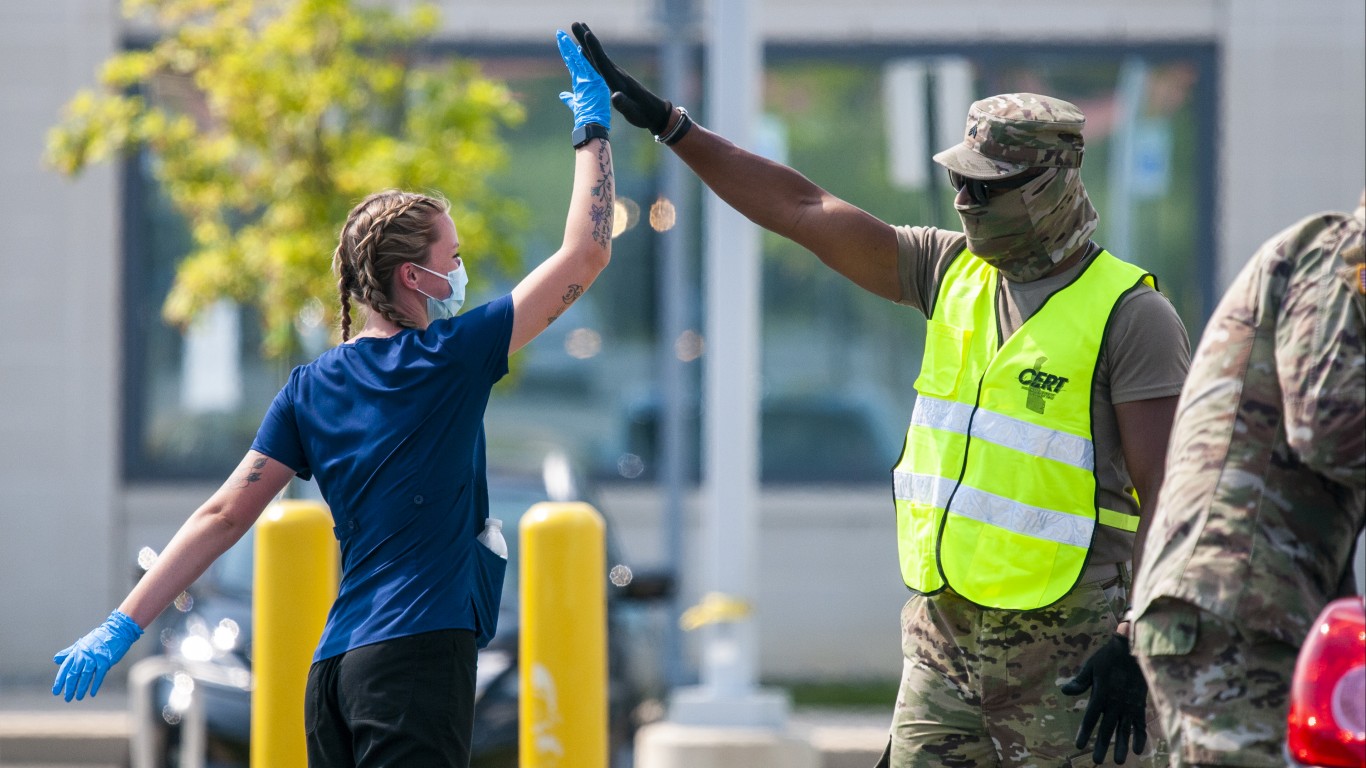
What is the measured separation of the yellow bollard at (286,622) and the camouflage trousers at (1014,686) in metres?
2.23

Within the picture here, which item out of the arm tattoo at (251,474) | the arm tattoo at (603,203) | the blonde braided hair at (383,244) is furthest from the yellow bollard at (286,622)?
the arm tattoo at (603,203)

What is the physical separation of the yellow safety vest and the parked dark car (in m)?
3.28

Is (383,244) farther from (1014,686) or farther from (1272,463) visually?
(1272,463)

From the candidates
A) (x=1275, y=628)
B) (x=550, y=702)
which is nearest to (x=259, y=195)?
(x=550, y=702)

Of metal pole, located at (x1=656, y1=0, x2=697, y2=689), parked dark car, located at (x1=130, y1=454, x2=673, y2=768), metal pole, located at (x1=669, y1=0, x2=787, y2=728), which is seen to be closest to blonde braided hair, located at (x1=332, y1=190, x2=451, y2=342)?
parked dark car, located at (x1=130, y1=454, x2=673, y2=768)

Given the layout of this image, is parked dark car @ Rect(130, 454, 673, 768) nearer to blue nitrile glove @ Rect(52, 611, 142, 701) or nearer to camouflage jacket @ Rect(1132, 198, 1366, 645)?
blue nitrile glove @ Rect(52, 611, 142, 701)

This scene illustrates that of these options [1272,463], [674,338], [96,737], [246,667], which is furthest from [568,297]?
[674,338]

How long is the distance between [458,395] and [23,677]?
9.32 m

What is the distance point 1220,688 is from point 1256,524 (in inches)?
10.5

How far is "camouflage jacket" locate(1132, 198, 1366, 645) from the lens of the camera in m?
2.66

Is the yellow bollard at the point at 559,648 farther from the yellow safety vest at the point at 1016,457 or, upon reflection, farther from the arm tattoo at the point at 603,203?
the yellow safety vest at the point at 1016,457

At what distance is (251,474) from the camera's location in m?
3.58

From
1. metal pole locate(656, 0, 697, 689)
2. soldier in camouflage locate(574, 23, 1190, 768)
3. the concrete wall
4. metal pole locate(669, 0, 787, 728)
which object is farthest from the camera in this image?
the concrete wall

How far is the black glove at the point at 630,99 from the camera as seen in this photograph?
393 centimetres
